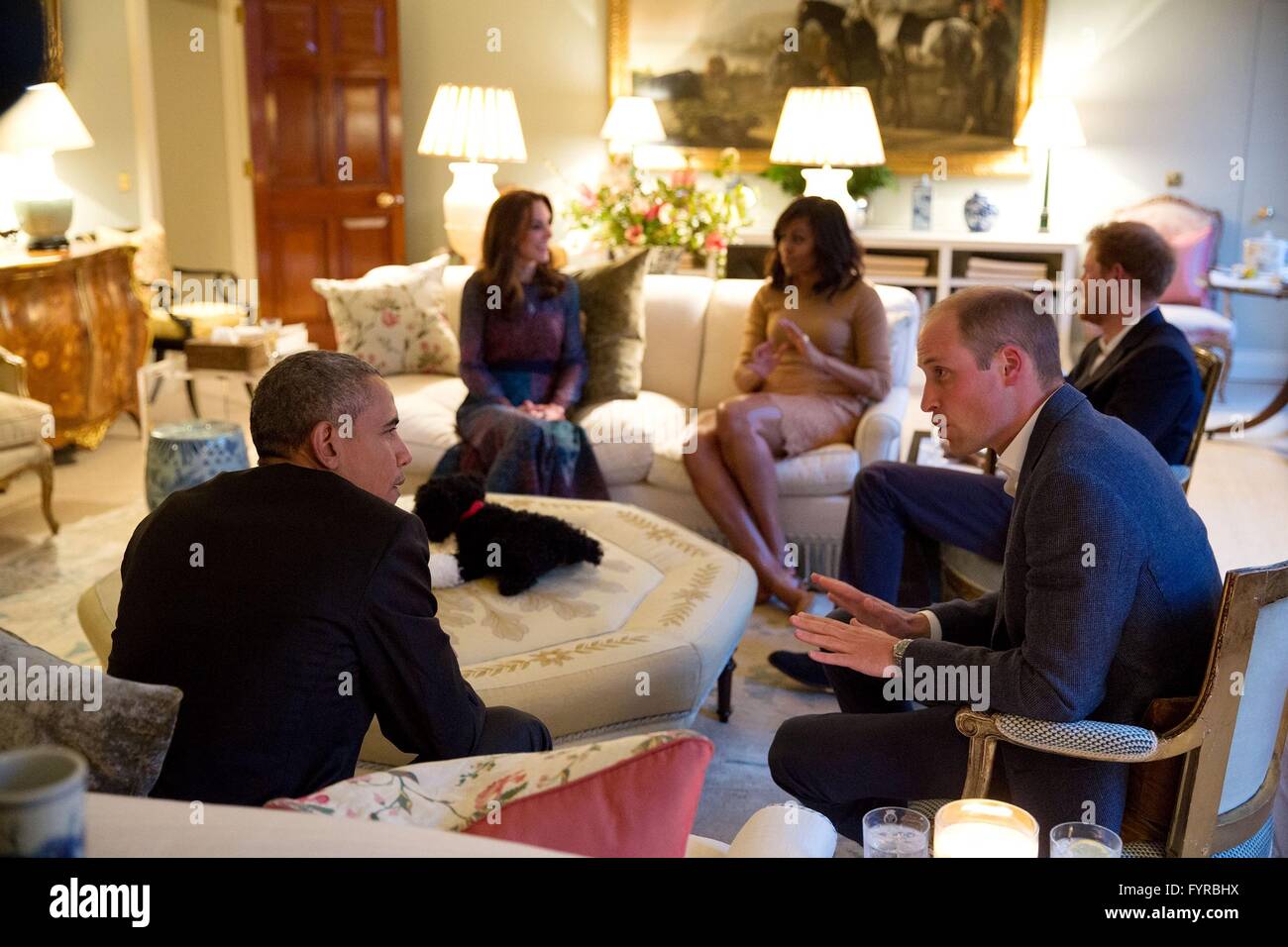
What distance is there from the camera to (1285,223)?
716 cm

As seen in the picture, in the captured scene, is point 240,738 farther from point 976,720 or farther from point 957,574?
point 957,574

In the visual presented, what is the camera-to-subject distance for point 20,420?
4316mm

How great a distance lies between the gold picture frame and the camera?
6508 mm

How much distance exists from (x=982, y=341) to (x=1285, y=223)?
6222mm

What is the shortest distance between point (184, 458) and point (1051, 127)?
4783 millimetres

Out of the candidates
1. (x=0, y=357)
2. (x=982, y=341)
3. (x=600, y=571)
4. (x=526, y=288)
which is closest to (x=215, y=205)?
(x=0, y=357)

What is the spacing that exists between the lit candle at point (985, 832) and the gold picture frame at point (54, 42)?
251 inches

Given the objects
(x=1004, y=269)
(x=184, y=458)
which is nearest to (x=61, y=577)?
(x=184, y=458)

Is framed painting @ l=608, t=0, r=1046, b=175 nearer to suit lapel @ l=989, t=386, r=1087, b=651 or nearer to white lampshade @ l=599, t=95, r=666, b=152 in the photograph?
white lampshade @ l=599, t=95, r=666, b=152

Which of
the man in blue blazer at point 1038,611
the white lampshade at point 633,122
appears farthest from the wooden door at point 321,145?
the man in blue blazer at point 1038,611

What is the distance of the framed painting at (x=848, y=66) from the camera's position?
24.0 ft

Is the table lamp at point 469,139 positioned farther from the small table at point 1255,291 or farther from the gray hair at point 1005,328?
the gray hair at point 1005,328

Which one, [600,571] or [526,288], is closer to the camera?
[600,571]

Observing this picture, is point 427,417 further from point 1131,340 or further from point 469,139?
point 1131,340
